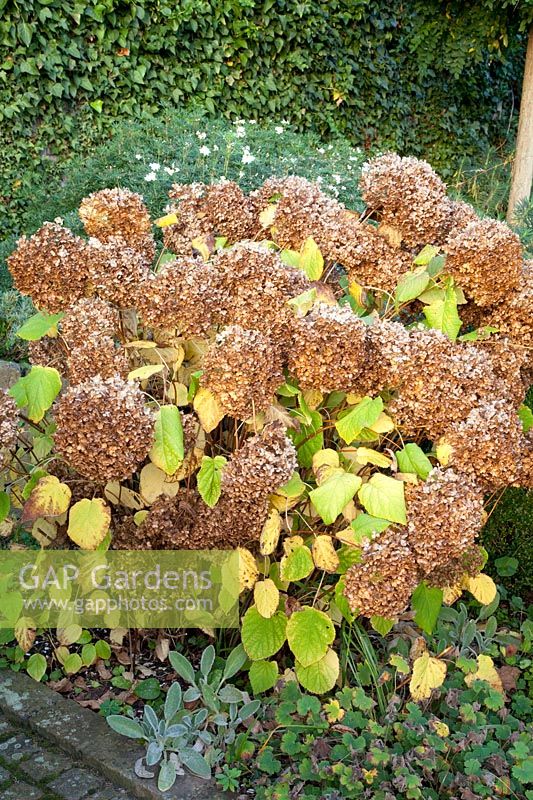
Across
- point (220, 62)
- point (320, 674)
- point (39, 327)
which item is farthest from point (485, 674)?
point (220, 62)

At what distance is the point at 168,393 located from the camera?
2131 millimetres

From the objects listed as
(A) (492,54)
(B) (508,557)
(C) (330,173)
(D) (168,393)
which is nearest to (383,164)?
(D) (168,393)

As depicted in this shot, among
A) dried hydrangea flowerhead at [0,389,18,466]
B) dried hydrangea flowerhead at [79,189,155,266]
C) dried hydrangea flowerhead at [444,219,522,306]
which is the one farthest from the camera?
dried hydrangea flowerhead at [79,189,155,266]

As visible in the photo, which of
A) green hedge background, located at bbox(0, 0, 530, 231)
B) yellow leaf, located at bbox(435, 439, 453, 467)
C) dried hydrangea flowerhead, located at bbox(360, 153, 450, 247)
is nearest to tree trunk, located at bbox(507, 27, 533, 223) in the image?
green hedge background, located at bbox(0, 0, 530, 231)

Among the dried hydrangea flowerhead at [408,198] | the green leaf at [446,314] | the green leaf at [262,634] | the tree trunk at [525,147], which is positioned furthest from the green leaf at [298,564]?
the tree trunk at [525,147]

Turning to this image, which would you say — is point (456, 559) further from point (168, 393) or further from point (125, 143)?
point (125, 143)

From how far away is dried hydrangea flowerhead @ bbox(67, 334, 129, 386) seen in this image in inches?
76.8

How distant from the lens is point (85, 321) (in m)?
1.97

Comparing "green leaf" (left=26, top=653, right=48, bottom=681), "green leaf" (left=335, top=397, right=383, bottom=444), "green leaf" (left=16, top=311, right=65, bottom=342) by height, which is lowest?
→ "green leaf" (left=26, top=653, right=48, bottom=681)

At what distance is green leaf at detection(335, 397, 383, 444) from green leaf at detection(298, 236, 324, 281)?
0.45 metres

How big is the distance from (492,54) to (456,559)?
6.51 meters

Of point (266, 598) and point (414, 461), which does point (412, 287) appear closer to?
point (414, 461)

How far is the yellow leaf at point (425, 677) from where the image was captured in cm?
203

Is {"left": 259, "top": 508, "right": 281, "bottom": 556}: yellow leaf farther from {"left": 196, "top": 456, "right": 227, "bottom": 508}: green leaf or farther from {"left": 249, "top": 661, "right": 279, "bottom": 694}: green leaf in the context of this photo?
{"left": 249, "top": 661, "right": 279, "bottom": 694}: green leaf
